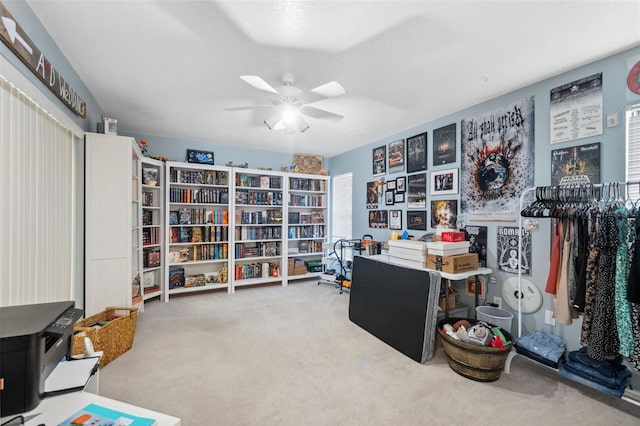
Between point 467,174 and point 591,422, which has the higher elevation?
point 467,174

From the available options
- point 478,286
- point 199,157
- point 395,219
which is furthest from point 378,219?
point 199,157

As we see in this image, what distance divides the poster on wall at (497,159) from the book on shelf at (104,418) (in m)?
3.03

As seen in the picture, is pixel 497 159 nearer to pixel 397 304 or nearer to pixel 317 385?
pixel 397 304

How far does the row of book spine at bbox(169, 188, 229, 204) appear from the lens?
4.19 meters

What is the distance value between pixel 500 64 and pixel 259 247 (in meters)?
4.05

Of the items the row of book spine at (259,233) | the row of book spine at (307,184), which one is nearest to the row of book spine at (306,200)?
the row of book spine at (307,184)

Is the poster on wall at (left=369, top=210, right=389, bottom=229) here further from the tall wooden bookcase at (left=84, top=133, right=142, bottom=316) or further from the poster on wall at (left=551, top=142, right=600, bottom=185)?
the tall wooden bookcase at (left=84, top=133, right=142, bottom=316)

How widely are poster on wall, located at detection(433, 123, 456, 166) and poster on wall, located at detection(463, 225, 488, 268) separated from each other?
31.6 inches

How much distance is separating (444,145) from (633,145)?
1.55m

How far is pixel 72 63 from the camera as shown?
218 cm

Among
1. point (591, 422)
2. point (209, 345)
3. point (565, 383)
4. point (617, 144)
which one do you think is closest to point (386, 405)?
point (591, 422)

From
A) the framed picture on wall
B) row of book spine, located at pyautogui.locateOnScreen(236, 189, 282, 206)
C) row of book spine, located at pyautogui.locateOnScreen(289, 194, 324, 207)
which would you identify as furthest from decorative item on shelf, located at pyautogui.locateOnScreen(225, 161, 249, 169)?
the framed picture on wall

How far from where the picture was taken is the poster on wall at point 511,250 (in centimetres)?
251

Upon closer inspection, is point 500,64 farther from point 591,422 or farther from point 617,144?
point 591,422
